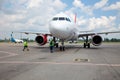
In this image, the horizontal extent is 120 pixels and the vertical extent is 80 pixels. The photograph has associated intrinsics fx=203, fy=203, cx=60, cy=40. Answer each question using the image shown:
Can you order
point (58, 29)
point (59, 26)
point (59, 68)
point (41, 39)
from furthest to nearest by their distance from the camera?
1. point (41, 39)
2. point (59, 26)
3. point (58, 29)
4. point (59, 68)

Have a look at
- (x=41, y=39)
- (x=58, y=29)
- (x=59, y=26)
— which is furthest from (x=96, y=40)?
(x=58, y=29)

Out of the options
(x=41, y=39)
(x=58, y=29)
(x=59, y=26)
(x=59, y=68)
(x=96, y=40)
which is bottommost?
(x=59, y=68)

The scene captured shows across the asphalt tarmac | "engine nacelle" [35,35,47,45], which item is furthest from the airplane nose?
"engine nacelle" [35,35,47,45]

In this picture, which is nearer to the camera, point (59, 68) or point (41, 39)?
point (59, 68)

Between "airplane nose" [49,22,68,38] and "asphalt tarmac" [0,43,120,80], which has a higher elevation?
"airplane nose" [49,22,68,38]

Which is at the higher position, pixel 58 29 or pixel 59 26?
pixel 59 26

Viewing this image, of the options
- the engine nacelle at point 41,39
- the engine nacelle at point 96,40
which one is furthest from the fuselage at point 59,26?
the engine nacelle at point 96,40

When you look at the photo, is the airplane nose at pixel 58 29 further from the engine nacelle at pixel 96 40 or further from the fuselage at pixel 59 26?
the engine nacelle at pixel 96 40

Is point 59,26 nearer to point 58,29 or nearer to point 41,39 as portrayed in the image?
point 58,29

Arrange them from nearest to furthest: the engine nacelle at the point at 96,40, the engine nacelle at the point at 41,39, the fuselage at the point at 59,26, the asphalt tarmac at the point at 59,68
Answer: the asphalt tarmac at the point at 59,68, the fuselage at the point at 59,26, the engine nacelle at the point at 96,40, the engine nacelle at the point at 41,39

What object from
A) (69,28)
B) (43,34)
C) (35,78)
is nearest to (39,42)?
(43,34)

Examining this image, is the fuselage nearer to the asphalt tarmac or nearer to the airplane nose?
the airplane nose

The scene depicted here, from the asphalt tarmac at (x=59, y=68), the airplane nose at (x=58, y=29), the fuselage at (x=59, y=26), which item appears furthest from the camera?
the fuselage at (x=59, y=26)

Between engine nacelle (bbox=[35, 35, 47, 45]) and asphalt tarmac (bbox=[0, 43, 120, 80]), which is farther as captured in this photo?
engine nacelle (bbox=[35, 35, 47, 45])
